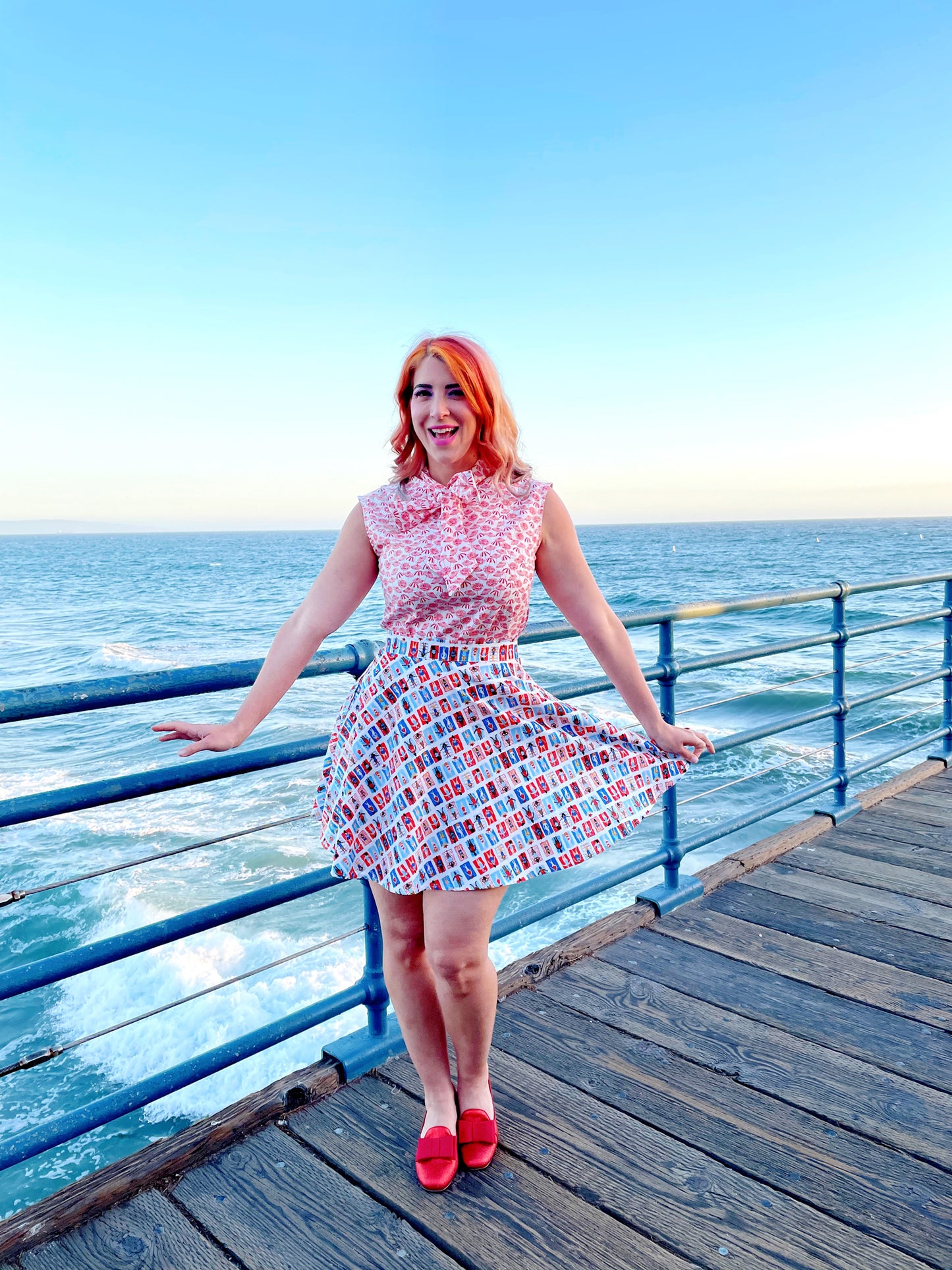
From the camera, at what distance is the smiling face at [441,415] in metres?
1.42

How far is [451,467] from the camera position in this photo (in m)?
1.49

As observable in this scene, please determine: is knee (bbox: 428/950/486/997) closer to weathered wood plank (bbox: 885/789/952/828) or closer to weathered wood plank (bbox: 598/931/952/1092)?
weathered wood plank (bbox: 598/931/952/1092)

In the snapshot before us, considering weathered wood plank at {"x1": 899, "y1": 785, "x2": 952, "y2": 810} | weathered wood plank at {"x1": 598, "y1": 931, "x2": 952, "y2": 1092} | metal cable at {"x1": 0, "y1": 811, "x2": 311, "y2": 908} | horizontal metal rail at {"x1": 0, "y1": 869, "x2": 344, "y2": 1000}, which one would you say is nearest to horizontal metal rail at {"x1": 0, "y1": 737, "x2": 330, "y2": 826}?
metal cable at {"x1": 0, "y1": 811, "x2": 311, "y2": 908}

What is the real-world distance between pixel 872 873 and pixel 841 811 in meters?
0.55

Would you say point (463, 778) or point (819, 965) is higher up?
point (463, 778)

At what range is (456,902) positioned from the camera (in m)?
1.36

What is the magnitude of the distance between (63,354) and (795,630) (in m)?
39.8

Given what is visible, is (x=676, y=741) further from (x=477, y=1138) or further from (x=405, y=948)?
(x=477, y=1138)

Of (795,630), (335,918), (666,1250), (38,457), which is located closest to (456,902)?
(666,1250)

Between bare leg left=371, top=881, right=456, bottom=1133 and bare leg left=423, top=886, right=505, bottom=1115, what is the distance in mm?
33

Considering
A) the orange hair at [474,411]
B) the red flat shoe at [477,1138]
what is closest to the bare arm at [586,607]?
the orange hair at [474,411]

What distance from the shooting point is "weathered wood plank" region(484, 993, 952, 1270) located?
1.34 metres

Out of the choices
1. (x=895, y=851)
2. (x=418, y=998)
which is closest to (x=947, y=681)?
(x=895, y=851)

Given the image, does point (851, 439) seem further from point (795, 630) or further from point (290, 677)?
point (290, 677)
